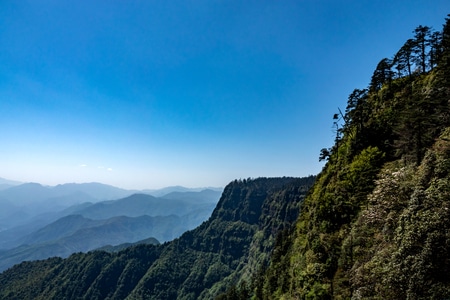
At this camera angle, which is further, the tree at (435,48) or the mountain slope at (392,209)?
the tree at (435,48)

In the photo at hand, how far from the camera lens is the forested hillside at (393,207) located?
18.1 metres

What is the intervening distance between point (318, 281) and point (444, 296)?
22391 mm

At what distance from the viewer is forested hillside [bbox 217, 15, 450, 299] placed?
18062 millimetres

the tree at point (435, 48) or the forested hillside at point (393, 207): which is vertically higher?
the tree at point (435, 48)

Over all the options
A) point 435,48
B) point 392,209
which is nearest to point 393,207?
point 392,209

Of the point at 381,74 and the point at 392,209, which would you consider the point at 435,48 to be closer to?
the point at 381,74

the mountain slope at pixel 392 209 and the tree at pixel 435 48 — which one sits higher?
the tree at pixel 435 48

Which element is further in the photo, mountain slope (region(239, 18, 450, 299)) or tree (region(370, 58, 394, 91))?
tree (region(370, 58, 394, 91))

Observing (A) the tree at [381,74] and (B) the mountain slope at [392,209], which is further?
(A) the tree at [381,74]

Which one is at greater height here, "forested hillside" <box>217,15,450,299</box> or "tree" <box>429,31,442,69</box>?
"tree" <box>429,31,442,69</box>

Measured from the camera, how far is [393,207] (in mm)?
25703

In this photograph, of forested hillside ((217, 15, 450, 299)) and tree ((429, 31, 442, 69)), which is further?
tree ((429, 31, 442, 69))

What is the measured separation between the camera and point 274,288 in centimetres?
7075

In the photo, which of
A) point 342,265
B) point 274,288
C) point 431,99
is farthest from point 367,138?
point 274,288
